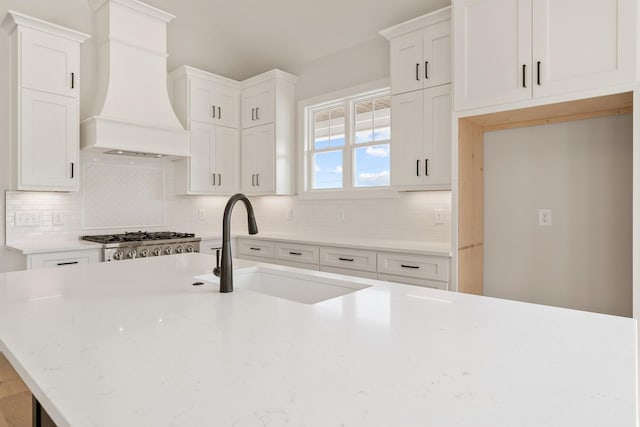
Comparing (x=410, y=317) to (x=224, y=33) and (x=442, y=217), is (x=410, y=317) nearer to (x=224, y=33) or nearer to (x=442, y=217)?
(x=442, y=217)

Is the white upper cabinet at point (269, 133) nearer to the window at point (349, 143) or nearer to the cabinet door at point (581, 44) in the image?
the window at point (349, 143)

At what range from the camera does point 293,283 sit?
1.85 meters

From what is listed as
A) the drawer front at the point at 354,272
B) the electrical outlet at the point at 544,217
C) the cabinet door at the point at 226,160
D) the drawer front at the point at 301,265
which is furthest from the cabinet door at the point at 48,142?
the electrical outlet at the point at 544,217

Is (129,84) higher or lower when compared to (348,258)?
higher

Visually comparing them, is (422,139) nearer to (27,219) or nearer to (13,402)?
(13,402)

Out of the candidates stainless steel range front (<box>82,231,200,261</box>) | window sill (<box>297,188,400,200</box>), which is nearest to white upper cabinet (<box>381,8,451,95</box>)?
window sill (<box>297,188,400,200</box>)

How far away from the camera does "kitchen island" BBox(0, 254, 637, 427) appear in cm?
63

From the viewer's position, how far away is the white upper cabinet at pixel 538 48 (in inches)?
87.4

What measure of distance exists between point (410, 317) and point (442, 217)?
254 centimetres

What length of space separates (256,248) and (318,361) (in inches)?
143

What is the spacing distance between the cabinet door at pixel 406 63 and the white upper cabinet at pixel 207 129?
7.05ft

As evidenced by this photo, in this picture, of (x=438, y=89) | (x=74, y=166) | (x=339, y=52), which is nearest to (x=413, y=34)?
(x=438, y=89)

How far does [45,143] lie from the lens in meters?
3.39

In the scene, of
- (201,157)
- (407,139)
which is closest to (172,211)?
(201,157)
